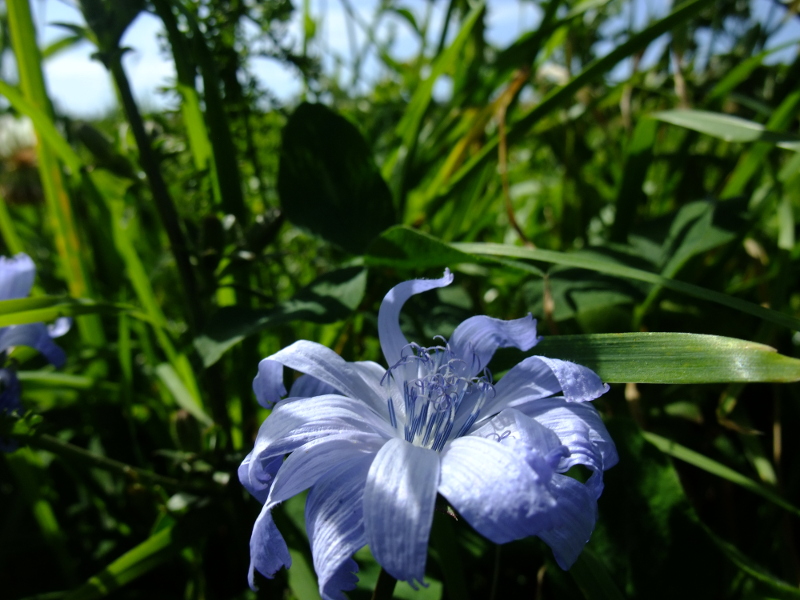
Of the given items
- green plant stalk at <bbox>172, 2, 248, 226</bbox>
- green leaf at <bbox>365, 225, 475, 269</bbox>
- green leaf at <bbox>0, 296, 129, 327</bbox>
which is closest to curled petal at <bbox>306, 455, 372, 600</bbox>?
green leaf at <bbox>365, 225, 475, 269</bbox>

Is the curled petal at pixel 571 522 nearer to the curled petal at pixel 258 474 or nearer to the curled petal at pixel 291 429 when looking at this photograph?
the curled petal at pixel 291 429

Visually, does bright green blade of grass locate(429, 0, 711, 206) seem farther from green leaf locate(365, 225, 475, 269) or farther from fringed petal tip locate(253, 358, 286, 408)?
fringed petal tip locate(253, 358, 286, 408)

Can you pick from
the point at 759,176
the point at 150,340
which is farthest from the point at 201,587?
the point at 759,176

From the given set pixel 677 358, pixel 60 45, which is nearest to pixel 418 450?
pixel 677 358

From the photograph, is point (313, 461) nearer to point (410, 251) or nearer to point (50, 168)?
point (410, 251)

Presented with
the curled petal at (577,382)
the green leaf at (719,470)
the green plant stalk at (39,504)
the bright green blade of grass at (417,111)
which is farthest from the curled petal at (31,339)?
the green leaf at (719,470)

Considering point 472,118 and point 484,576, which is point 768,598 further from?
point 472,118
